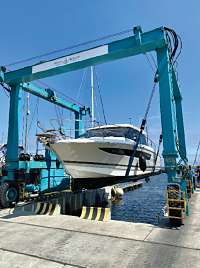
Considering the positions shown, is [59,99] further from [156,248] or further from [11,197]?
[156,248]

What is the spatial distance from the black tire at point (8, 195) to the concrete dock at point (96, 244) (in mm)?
2831

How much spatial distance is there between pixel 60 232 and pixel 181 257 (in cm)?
331

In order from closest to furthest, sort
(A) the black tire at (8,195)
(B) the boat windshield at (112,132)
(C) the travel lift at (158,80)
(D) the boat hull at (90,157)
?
(C) the travel lift at (158,80) → (A) the black tire at (8,195) → (D) the boat hull at (90,157) → (B) the boat windshield at (112,132)

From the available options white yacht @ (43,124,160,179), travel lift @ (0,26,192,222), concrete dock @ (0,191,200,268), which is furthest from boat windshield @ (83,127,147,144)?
concrete dock @ (0,191,200,268)

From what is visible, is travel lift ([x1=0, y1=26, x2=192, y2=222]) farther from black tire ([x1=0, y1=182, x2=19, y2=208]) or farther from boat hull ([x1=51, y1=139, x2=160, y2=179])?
boat hull ([x1=51, y1=139, x2=160, y2=179])

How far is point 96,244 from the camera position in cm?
532

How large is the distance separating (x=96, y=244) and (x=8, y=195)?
6806mm

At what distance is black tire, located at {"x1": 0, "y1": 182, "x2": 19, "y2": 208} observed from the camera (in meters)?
10.1

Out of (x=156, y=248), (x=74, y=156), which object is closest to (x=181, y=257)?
(x=156, y=248)

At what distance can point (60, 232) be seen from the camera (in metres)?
6.30

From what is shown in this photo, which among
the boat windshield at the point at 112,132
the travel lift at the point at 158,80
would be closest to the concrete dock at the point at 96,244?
the travel lift at the point at 158,80

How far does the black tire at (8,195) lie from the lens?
10120 millimetres

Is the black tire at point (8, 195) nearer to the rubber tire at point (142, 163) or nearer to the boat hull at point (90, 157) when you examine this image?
the boat hull at point (90, 157)

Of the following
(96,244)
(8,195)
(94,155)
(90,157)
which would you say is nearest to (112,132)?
(94,155)
